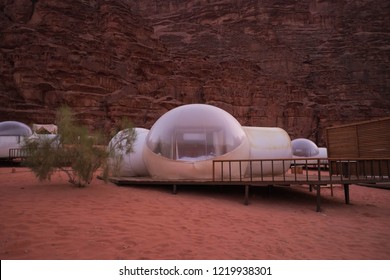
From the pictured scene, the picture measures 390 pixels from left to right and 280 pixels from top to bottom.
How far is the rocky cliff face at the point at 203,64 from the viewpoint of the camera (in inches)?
1695

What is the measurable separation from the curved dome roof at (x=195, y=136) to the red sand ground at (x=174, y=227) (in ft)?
5.28

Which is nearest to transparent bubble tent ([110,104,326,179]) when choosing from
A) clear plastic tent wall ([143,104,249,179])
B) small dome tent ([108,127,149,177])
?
clear plastic tent wall ([143,104,249,179])

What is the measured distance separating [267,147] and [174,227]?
7.56 metres

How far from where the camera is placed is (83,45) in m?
49.0

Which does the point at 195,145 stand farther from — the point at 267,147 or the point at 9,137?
the point at 9,137

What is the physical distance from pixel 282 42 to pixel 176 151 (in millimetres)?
80341

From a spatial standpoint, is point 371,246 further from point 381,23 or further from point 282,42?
point 381,23

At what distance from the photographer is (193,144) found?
36.3 feet

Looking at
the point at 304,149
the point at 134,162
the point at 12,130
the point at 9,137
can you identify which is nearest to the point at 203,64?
the point at 304,149

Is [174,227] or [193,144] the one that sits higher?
[193,144]

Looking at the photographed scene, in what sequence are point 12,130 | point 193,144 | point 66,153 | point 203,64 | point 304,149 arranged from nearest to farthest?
1. point 66,153
2. point 193,144
3. point 12,130
4. point 304,149
5. point 203,64

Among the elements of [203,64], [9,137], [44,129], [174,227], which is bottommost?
[174,227]

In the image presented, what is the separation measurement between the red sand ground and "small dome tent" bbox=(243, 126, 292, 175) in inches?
85.8

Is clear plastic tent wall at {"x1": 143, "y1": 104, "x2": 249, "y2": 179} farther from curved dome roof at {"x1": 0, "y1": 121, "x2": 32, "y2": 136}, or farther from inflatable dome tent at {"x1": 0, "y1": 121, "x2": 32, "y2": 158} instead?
curved dome roof at {"x1": 0, "y1": 121, "x2": 32, "y2": 136}
